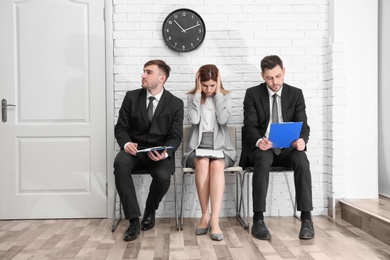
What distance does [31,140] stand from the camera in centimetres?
387

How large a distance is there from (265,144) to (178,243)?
0.98 m

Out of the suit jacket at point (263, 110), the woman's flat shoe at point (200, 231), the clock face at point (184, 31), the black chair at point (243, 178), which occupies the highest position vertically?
the clock face at point (184, 31)

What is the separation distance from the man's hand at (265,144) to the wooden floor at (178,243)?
0.65 metres

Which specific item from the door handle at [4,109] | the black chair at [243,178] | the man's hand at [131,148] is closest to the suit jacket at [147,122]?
the man's hand at [131,148]

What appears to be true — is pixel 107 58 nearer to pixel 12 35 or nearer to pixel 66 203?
pixel 12 35

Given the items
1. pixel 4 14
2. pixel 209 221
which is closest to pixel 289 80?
pixel 209 221

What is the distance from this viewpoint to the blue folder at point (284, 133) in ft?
10.3

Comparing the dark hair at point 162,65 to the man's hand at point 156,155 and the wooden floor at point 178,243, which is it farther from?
the wooden floor at point 178,243

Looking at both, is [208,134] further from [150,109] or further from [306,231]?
[306,231]

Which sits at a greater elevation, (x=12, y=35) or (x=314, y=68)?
(x=12, y=35)

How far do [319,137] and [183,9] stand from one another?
1.69 metres

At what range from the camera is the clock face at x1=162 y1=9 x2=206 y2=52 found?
3871 mm

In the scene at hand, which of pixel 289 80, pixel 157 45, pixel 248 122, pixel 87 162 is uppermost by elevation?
pixel 157 45

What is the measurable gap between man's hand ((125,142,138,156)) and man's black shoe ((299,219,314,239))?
4.48ft
